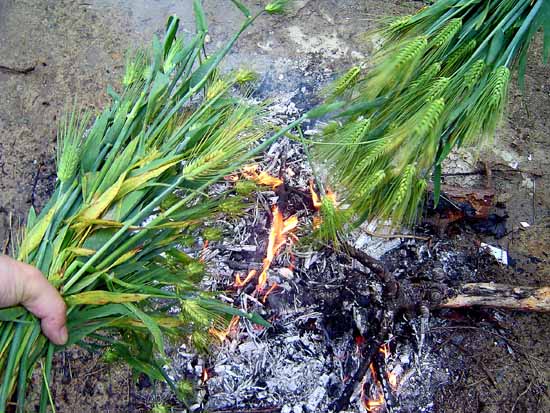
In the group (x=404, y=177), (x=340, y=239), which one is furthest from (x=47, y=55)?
(x=404, y=177)

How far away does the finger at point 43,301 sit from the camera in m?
1.16

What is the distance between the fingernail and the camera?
1255 millimetres

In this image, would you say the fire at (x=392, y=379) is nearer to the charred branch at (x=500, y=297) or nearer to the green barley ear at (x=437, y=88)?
the charred branch at (x=500, y=297)

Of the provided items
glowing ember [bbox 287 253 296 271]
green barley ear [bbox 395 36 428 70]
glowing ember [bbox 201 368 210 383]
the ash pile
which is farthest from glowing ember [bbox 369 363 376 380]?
green barley ear [bbox 395 36 428 70]

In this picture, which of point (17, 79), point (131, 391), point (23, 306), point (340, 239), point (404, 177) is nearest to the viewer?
point (23, 306)

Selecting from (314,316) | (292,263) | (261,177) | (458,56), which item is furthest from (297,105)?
(458,56)

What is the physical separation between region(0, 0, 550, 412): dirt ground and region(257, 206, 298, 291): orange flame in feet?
1.84

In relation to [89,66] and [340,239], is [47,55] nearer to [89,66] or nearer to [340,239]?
[89,66]

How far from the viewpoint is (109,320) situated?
136 cm

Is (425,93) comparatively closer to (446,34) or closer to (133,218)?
(446,34)

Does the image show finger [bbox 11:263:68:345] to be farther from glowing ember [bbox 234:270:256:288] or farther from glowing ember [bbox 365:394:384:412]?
glowing ember [bbox 365:394:384:412]

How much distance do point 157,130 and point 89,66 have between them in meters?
1.32

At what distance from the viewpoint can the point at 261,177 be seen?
2.19 metres

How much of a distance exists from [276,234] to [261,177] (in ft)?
0.79
